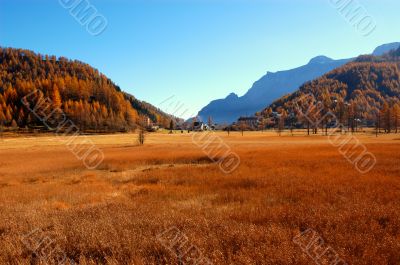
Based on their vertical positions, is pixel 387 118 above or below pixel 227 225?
above

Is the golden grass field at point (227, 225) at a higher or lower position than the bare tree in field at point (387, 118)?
lower

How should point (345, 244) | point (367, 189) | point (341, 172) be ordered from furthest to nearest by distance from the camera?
point (341, 172) < point (367, 189) < point (345, 244)

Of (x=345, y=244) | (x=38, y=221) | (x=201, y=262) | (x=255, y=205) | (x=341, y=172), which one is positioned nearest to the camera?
(x=201, y=262)

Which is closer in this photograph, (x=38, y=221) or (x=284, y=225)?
(x=284, y=225)

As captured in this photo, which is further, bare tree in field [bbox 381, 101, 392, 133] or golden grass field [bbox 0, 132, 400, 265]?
bare tree in field [bbox 381, 101, 392, 133]

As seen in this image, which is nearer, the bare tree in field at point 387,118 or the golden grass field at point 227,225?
the golden grass field at point 227,225

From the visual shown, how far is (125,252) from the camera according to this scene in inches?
228

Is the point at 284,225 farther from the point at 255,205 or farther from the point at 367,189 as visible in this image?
the point at 367,189

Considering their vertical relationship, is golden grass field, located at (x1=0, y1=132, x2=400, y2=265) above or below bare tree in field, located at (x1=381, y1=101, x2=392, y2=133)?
below

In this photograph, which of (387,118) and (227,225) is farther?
(387,118)

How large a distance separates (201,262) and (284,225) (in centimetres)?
304

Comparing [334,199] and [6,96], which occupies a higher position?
[6,96]

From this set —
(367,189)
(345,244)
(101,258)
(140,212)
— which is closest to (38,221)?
(140,212)

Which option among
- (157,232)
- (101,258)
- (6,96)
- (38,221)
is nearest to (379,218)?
(157,232)
